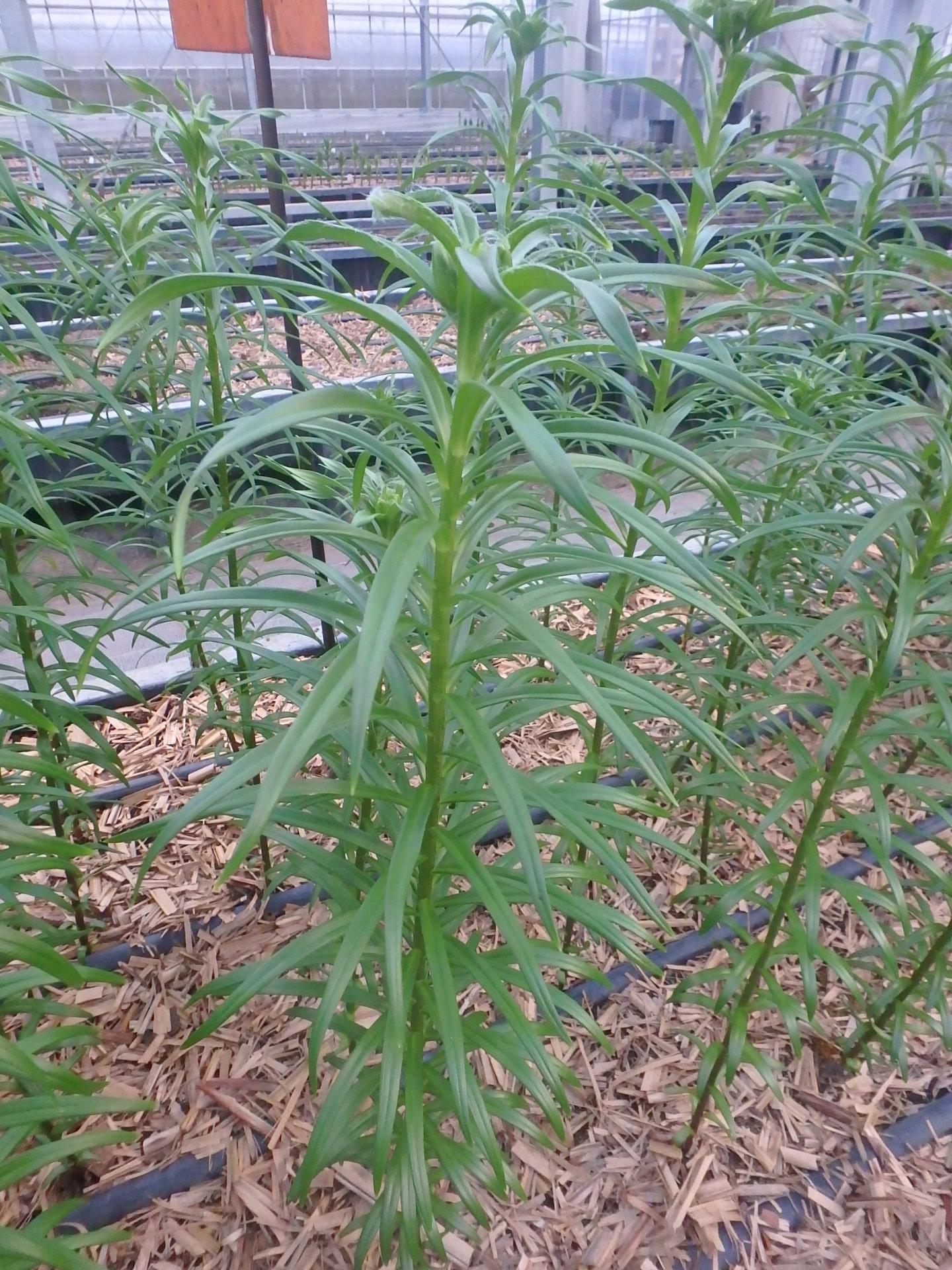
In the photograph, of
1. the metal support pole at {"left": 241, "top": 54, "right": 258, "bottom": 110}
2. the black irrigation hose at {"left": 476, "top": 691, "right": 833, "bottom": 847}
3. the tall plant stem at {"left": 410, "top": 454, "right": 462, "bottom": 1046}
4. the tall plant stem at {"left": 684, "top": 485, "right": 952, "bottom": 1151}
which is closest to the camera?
the tall plant stem at {"left": 410, "top": 454, "right": 462, "bottom": 1046}

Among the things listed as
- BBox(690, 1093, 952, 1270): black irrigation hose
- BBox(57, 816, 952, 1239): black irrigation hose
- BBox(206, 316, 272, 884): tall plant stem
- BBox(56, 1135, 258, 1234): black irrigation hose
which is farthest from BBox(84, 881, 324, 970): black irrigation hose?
BBox(690, 1093, 952, 1270): black irrigation hose


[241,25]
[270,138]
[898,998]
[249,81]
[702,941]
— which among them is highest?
[249,81]

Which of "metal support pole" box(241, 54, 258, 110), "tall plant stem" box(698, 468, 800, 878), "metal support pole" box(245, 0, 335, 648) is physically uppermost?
"metal support pole" box(241, 54, 258, 110)

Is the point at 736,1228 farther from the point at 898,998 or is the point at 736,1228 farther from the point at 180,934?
the point at 180,934

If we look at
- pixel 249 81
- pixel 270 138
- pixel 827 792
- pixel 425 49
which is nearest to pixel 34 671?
pixel 270 138

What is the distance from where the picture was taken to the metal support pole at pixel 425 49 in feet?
10.8

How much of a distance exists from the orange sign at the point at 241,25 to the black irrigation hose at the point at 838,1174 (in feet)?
6.11

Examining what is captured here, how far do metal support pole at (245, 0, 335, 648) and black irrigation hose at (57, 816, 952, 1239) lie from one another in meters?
0.79

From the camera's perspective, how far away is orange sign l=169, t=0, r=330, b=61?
1183 millimetres

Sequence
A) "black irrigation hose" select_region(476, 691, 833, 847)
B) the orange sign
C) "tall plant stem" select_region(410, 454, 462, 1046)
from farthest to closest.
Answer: "black irrigation hose" select_region(476, 691, 833, 847)
the orange sign
"tall plant stem" select_region(410, 454, 462, 1046)

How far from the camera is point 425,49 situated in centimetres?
372

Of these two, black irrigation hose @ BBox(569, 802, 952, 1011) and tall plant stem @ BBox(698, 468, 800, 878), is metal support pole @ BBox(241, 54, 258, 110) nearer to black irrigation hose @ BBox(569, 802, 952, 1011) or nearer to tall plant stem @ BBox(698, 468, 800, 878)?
tall plant stem @ BBox(698, 468, 800, 878)

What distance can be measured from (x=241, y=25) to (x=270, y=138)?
0.17 meters

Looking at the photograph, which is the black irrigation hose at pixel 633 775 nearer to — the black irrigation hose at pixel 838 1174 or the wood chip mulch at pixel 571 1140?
the wood chip mulch at pixel 571 1140
